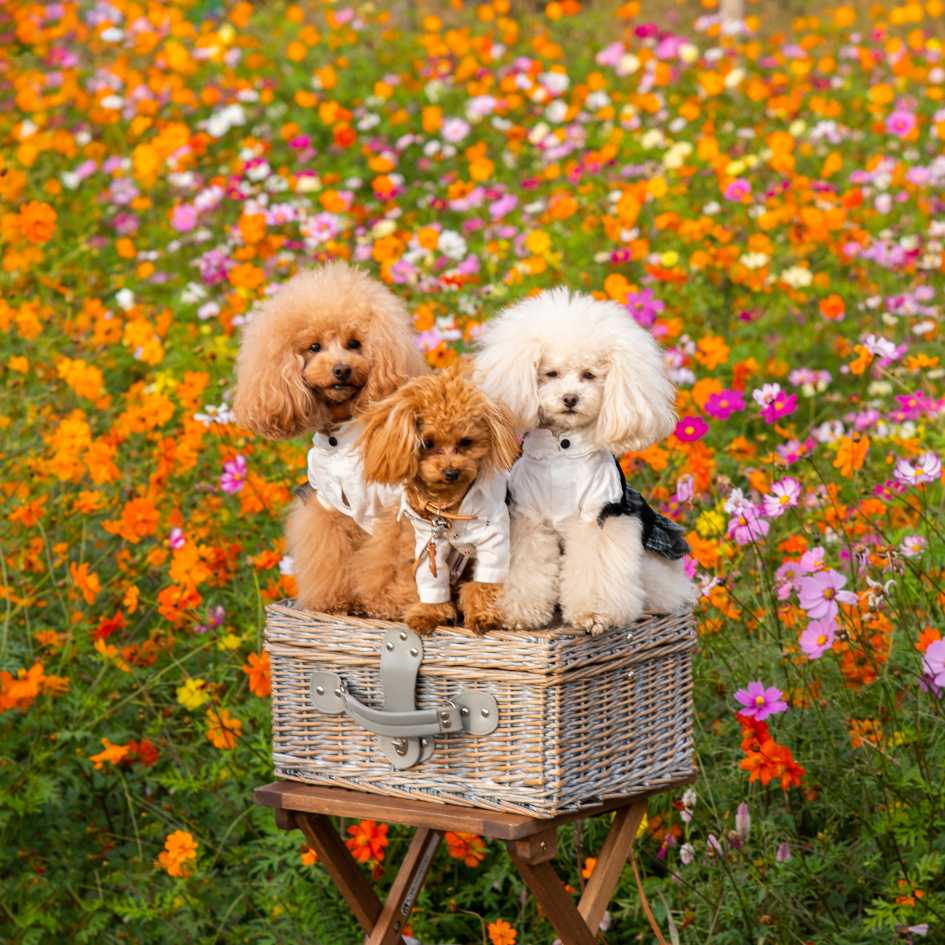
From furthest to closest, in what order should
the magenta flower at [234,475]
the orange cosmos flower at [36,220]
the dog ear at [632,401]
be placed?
the orange cosmos flower at [36,220], the magenta flower at [234,475], the dog ear at [632,401]

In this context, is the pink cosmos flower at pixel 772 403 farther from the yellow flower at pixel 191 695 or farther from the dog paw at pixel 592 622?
the yellow flower at pixel 191 695

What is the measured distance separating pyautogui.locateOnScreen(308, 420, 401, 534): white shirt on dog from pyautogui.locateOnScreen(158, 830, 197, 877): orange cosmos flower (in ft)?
3.34

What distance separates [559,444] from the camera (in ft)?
8.92

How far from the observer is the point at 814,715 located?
11.5ft

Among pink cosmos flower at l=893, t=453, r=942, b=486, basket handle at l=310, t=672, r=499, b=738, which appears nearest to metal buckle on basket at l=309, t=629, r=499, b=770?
basket handle at l=310, t=672, r=499, b=738

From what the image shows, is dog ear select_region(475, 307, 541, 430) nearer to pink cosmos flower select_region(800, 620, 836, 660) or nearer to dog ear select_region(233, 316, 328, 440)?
dog ear select_region(233, 316, 328, 440)

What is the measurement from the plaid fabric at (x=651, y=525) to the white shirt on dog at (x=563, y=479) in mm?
16

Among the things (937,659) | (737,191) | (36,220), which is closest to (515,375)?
(937,659)

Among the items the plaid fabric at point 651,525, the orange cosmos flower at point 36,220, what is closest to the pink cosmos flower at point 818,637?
the plaid fabric at point 651,525

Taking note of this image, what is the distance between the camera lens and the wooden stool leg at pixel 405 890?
3084 millimetres

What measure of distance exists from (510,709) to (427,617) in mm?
201

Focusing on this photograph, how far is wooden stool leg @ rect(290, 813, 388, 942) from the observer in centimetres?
296

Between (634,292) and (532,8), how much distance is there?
22.7 ft

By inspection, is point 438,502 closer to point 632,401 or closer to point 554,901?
point 632,401
